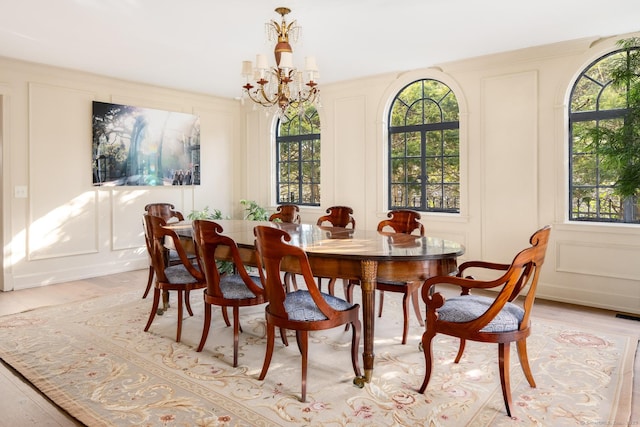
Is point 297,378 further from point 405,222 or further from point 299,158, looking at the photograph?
point 299,158

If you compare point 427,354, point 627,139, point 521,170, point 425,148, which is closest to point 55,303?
point 427,354

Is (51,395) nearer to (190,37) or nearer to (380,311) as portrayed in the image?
(380,311)

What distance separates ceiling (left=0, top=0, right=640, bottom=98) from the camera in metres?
3.45

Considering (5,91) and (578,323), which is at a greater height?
(5,91)

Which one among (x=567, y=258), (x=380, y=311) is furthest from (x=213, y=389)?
(x=567, y=258)

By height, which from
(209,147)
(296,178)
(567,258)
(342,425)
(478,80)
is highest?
(478,80)

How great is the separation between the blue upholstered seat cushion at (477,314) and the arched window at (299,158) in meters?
4.26

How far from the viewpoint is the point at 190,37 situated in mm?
4156

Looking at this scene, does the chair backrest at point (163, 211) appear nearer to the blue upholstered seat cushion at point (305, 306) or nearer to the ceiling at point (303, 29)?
the ceiling at point (303, 29)

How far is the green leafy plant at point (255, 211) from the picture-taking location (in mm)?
6527

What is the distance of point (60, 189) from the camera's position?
5305 millimetres

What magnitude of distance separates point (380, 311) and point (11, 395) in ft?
8.90

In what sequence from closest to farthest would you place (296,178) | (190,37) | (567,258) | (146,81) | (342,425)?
(342,425), (190,37), (567,258), (146,81), (296,178)

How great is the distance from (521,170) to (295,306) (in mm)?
3328
